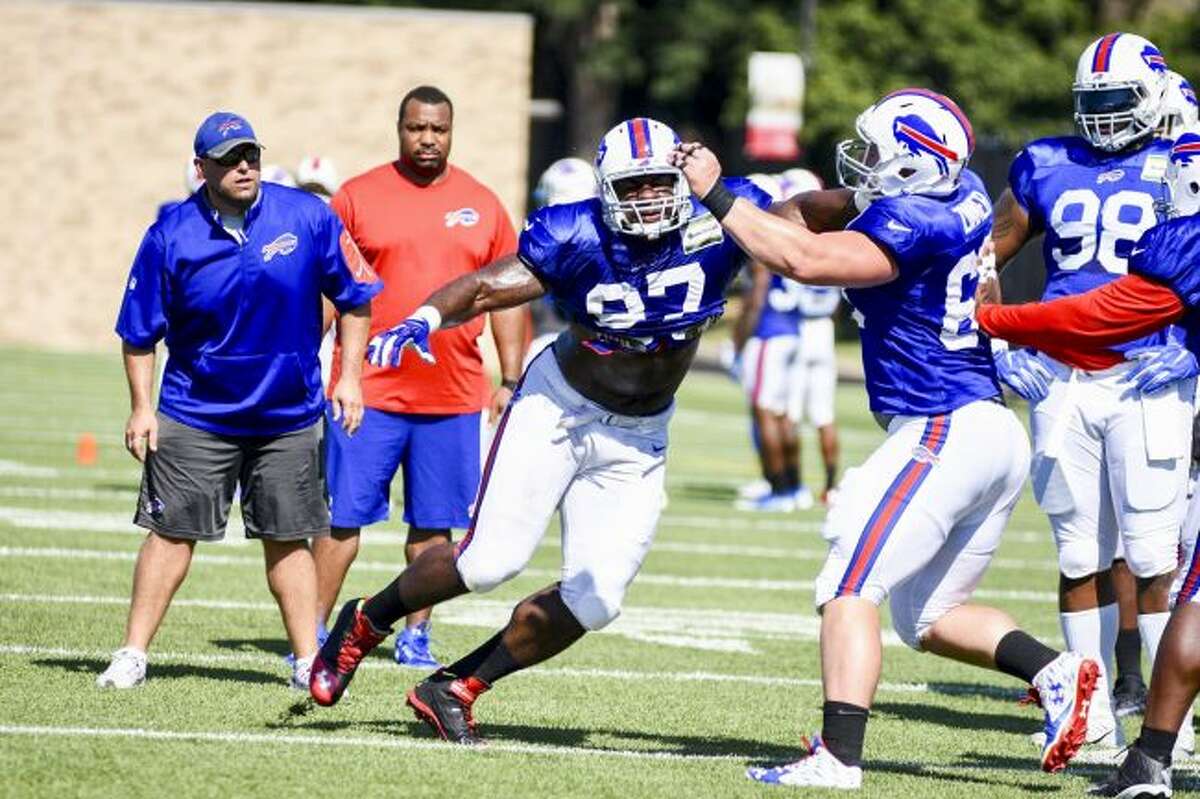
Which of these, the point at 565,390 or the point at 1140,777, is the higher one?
the point at 565,390

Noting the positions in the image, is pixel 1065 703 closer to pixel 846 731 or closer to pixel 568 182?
pixel 846 731

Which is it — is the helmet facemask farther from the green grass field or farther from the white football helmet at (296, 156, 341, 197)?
the white football helmet at (296, 156, 341, 197)

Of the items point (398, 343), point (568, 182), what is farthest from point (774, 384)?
point (398, 343)

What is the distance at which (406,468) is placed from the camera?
844 centimetres

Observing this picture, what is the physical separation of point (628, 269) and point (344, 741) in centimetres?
157

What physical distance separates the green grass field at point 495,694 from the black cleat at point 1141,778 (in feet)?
0.72

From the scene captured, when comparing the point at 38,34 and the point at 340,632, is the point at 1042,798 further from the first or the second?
the point at 38,34

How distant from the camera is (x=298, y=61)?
28.1 m

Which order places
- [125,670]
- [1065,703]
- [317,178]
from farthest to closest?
[317,178]
[125,670]
[1065,703]

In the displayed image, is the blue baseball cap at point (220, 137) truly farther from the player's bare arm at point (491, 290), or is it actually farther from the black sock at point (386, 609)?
the black sock at point (386, 609)

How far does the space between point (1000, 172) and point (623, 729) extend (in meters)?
22.1

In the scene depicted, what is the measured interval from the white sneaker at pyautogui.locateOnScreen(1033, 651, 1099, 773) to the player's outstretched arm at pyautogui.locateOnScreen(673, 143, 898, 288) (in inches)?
46.6

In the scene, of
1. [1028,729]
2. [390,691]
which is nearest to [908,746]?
[1028,729]

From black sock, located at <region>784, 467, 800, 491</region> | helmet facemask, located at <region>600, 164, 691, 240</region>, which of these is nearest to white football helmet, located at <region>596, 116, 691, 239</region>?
helmet facemask, located at <region>600, 164, 691, 240</region>
